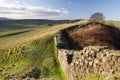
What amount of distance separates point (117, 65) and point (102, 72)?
5.93 feet

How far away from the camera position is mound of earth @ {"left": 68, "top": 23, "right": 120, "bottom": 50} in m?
39.9

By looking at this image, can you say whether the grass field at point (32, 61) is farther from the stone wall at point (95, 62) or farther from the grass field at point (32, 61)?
the stone wall at point (95, 62)

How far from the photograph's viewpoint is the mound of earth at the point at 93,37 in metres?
39.9

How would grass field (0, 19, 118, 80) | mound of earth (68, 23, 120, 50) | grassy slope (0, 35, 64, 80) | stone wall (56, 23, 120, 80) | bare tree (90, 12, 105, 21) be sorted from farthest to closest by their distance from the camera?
bare tree (90, 12, 105, 21) < mound of earth (68, 23, 120, 50) < grassy slope (0, 35, 64, 80) < grass field (0, 19, 118, 80) < stone wall (56, 23, 120, 80)

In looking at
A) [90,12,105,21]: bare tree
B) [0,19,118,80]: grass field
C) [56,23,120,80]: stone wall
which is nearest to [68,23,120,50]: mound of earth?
[0,19,118,80]: grass field

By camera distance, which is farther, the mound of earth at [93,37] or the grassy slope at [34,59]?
the mound of earth at [93,37]

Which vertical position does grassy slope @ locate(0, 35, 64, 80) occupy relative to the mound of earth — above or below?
below

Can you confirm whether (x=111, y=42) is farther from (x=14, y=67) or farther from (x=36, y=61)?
(x=14, y=67)

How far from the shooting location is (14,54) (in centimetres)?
4284

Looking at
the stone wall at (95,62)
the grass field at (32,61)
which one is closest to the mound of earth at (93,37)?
the grass field at (32,61)

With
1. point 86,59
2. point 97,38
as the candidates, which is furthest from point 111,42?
point 86,59

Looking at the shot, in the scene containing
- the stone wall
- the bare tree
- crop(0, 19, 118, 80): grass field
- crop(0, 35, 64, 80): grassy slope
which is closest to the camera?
the stone wall

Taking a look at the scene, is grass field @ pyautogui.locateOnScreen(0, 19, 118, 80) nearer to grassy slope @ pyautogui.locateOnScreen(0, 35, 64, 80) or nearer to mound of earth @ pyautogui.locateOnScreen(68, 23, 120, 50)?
grassy slope @ pyautogui.locateOnScreen(0, 35, 64, 80)

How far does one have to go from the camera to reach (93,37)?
136 feet
